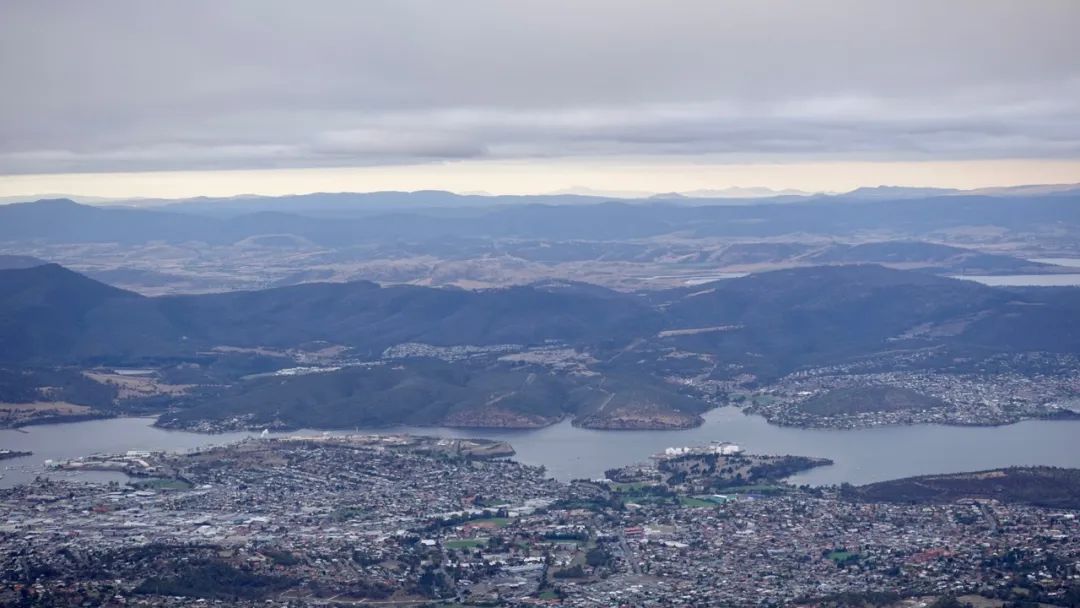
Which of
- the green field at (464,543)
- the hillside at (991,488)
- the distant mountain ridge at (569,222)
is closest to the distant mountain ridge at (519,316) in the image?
the hillside at (991,488)

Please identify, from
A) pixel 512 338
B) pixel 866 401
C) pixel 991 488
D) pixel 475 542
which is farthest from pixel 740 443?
pixel 512 338

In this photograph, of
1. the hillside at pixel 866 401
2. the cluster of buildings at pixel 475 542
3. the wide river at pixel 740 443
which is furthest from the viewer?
the hillside at pixel 866 401

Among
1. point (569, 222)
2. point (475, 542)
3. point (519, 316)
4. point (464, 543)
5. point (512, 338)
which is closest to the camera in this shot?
point (464, 543)

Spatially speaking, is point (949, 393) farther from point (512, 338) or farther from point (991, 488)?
point (512, 338)

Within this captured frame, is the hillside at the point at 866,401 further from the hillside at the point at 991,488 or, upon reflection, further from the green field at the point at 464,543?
the green field at the point at 464,543

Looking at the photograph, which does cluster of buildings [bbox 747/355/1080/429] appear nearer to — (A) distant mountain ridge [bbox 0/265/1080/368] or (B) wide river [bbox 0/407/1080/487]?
(B) wide river [bbox 0/407/1080/487]

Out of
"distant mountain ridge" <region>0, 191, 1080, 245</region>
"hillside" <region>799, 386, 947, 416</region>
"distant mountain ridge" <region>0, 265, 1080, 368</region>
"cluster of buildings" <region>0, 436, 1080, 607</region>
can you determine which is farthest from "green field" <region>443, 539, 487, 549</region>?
"distant mountain ridge" <region>0, 191, 1080, 245</region>
